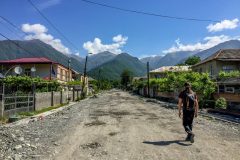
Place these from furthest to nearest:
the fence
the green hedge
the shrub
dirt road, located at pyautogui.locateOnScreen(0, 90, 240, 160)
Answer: the shrub
the green hedge
the fence
dirt road, located at pyautogui.locateOnScreen(0, 90, 240, 160)

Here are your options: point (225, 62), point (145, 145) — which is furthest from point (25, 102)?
point (225, 62)

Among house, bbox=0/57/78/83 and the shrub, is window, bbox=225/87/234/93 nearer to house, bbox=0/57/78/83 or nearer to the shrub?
the shrub

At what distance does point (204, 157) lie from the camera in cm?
790

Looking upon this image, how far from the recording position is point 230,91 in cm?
2842

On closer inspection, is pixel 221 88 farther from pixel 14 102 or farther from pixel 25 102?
pixel 14 102

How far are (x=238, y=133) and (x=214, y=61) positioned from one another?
1158 inches


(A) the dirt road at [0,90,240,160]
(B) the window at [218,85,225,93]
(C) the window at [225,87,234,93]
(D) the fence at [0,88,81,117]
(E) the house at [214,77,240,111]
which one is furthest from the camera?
(B) the window at [218,85,225,93]

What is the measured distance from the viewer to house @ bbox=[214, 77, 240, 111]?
86.8 feet

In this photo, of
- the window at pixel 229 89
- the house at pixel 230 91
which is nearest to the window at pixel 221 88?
the house at pixel 230 91

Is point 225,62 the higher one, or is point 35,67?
point 225,62

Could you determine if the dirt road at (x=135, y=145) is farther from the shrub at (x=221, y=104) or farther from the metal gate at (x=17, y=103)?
the shrub at (x=221, y=104)

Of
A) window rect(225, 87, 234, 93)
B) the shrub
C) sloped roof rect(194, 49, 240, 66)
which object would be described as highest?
sloped roof rect(194, 49, 240, 66)

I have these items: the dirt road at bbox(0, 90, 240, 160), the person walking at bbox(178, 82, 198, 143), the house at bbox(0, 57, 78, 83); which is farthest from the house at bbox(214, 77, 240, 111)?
the house at bbox(0, 57, 78, 83)

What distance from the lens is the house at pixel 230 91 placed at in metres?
26.5
